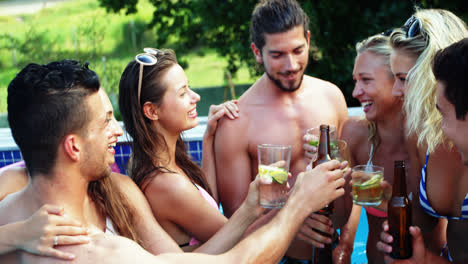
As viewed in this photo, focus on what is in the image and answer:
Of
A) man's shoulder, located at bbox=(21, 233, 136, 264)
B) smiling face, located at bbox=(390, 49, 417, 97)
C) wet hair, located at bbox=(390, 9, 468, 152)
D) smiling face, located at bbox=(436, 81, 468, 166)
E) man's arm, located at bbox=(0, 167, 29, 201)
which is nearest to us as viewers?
man's shoulder, located at bbox=(21, 233, 136, 264)

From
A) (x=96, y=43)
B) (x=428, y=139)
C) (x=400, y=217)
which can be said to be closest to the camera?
(x=400, y=217)

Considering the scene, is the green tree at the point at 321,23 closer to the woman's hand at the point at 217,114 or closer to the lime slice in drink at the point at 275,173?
the woman's hand at the point at 217,114

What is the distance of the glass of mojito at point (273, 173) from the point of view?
2.30 meters

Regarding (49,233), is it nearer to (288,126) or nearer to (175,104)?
(175,104)

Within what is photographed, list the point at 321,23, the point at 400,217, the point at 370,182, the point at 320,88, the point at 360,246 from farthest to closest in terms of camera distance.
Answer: the point at 321,23, the point at 360,246, the point at 320,88, the point at 400,217, the point at 370,182

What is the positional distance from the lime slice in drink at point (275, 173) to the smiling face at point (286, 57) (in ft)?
4.51

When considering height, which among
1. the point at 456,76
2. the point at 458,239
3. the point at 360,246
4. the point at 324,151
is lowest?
the point at 360,246

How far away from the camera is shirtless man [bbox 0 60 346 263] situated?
→ 1996mm

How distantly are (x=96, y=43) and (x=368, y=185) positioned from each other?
810cm

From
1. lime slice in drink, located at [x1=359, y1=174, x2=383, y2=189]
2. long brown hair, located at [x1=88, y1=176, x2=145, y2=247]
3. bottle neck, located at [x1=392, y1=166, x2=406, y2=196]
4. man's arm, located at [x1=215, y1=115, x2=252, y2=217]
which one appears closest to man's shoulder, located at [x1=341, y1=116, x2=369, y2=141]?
man's arm, located at [x1=215, y1=115, x2=252, y2=217]

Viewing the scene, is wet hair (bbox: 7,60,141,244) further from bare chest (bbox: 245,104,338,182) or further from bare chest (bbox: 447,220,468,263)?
bare chest (bbox: 447,220,468,263)

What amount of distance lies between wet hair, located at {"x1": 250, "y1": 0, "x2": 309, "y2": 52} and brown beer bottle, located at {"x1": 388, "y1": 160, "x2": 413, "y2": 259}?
1.56 m

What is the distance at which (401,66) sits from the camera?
2.92 m

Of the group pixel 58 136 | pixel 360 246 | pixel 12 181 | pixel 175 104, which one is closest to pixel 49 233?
pixel 58 136
